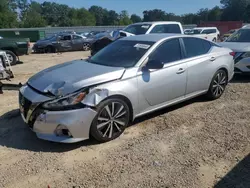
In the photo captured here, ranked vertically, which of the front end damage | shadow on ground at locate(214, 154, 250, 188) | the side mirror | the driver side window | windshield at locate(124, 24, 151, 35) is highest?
windshield at locate(124, 24, 151, 35)

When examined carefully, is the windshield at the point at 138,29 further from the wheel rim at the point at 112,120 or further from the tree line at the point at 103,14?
the tree line at the point at 103,14

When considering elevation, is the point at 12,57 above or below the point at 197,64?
below

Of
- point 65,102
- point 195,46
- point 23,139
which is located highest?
point 195,46

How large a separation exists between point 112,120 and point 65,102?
2.43 ft

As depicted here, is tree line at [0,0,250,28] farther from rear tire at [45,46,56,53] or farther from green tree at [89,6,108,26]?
rear tire at [45,46,56,53]

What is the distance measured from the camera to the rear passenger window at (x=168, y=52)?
444cm

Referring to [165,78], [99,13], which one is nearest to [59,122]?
[165,78]

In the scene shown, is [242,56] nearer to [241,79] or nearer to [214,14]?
[241,79]

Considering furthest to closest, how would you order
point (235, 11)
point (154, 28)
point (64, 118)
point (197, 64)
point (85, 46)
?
point (235, 11), point (85, 46), point (154, 28), point (197, 64), point (64, 118)

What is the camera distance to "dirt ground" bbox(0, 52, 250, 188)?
3.01 meters

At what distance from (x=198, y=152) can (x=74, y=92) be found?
187cm

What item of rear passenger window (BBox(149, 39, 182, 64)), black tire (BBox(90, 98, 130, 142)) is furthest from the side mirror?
black tire (BBox(90, 98, 130, 142))

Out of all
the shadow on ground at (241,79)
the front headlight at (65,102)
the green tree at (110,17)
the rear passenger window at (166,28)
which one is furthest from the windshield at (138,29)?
the green tree at (110,17)

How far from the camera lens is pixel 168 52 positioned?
4.62 metres
